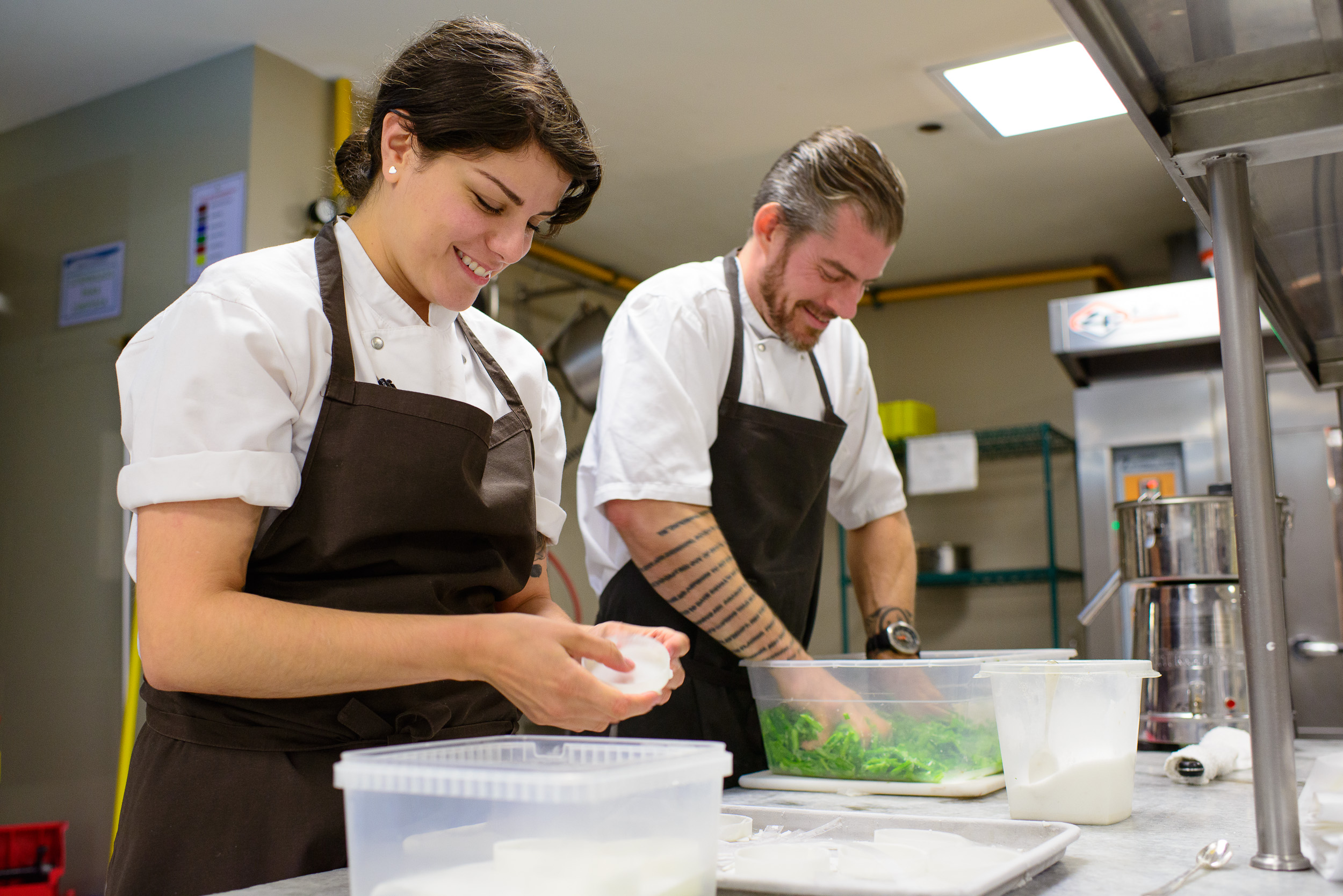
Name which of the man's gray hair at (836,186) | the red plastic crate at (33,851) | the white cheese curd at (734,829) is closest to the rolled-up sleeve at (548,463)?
the white cheese curd at (734,829)

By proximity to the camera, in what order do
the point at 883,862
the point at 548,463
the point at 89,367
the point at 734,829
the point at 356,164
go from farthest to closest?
1. the point at 89,367
2. the point at 548,463
3. the point at 356,164
4. the point at 734,829
5. the point at 883,862

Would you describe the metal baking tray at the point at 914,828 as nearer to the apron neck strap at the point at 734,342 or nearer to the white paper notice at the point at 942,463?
the apron neck strap at the point at 734,342

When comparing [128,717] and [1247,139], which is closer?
[1247,139]

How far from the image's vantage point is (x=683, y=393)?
5.35 ft

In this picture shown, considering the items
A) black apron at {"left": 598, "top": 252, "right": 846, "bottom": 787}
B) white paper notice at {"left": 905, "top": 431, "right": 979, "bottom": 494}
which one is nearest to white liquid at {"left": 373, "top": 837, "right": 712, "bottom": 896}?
black apron at {"left": 598, "top": 252, "right": 846, "bottom": 787}

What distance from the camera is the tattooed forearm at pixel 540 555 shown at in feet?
4.45

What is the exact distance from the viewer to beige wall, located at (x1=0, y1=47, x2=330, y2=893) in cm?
289

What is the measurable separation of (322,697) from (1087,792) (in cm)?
76

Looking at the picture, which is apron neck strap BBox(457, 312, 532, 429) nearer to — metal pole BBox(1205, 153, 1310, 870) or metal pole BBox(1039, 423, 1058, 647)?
metal pole BBox(1205, 153, 1310, 870)

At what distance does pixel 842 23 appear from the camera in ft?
8.88

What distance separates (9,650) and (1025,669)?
3.07 metres

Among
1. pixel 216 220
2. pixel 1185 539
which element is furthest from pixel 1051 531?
pixel 216 220

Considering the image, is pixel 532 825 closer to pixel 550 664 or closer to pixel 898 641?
pixel 550 664

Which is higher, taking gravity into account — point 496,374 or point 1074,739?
point 496,374
